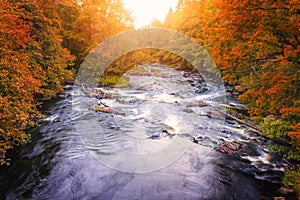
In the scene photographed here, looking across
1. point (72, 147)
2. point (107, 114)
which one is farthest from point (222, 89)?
point (72, 147)

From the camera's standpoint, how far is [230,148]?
10.4 m

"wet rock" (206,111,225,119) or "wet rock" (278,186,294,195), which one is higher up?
"wet rock" (206,111,225,119)

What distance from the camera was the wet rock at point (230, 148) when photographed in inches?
400

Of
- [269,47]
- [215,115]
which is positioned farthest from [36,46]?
[215,115]

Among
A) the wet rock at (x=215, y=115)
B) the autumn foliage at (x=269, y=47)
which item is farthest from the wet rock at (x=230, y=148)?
the wet rock at (x=215, y=115)

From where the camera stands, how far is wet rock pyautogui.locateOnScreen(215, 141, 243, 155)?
10164 millimetres

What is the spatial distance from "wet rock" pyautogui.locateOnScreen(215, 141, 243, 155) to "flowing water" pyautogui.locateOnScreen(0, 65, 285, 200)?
11.3 inches

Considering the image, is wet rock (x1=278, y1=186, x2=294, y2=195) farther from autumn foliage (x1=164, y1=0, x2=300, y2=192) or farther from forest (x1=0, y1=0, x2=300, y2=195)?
autumn foliage (x1=164, y1=0, x2=300, y2=192)

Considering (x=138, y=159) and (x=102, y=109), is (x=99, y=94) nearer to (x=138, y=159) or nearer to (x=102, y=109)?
(x=102, y=109)

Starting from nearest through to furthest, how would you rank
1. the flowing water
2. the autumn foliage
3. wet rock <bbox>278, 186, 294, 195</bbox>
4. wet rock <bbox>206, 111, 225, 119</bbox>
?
the autumn foliage → wet rock <bbox>278, 186, 294, 195</bbox> → the flowing water → wet rock <bbox>206, 111, 225, 119</bbox>

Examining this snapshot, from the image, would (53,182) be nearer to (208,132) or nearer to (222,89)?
(208,132)

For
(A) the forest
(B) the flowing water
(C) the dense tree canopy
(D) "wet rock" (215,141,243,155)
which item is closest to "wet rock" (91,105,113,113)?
(B) the flowing water

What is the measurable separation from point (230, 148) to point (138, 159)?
4.74 meters

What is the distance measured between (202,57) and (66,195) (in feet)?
96.7
